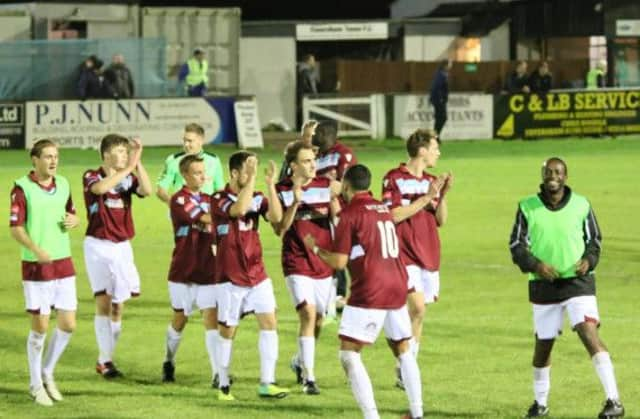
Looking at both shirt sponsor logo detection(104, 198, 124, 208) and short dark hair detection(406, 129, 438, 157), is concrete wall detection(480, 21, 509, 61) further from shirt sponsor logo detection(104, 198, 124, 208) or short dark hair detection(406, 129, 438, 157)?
short dark hair detection(406, 129, 438, 157)

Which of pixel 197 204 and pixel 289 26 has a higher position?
pixel 289 26

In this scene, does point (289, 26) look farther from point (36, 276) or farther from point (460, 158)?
point (36, 276)

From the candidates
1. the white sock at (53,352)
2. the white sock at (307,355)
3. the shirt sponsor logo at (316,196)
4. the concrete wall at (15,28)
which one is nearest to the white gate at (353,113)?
the concrete wall at (15,28)

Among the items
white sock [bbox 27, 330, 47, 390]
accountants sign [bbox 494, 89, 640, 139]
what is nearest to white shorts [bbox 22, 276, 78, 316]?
white sock [bbox 27, 330, 47, 390]

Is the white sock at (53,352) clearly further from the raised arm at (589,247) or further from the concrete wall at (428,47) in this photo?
the concrete wall at (428,47)

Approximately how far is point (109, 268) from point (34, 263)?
4.45 feet

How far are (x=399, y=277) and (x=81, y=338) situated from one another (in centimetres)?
617

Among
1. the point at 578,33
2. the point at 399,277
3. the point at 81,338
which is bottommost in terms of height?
the point at 81,338

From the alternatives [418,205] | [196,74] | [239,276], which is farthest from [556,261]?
[196,74]

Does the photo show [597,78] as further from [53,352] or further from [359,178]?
[359,178]

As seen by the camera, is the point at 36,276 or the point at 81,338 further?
the point at 81,338

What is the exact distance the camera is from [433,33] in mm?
58062

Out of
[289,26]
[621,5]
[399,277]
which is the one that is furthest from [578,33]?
[399,277]

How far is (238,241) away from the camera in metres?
14.0
